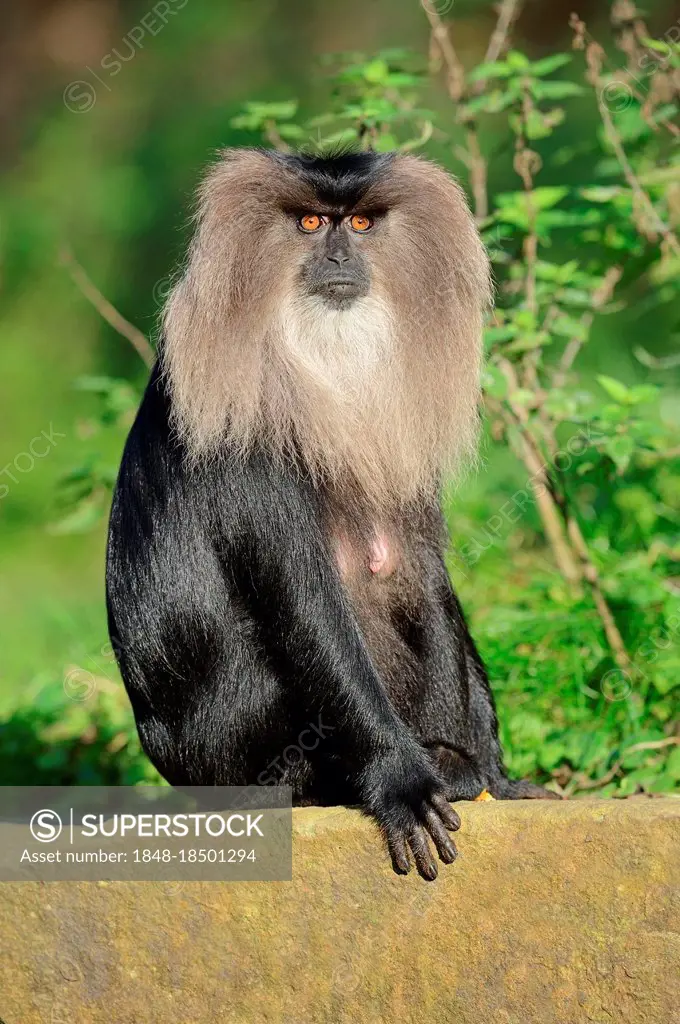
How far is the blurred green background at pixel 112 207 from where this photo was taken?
22.3 feet

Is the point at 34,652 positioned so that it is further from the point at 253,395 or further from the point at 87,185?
the point at 87,185

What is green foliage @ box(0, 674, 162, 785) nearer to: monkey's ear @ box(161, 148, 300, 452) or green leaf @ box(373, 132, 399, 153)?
monkey's ear @ box(161, 148, 300, 452)

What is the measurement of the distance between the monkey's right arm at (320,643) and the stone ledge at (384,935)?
7.2 inches

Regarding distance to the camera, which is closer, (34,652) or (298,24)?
(34,652)

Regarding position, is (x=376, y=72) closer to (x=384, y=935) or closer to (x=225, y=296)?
(x=225, y=296)

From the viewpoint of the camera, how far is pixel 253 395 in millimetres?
3523

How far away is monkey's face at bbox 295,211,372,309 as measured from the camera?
370 centimetres

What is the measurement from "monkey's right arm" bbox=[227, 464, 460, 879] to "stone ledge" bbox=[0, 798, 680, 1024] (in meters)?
0.18

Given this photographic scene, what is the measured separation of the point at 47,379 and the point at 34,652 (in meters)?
3.86

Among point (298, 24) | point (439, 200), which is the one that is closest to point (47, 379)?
point (298, 24)

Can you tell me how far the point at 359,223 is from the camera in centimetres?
382

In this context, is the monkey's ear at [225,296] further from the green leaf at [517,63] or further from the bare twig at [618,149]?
the bare twig at [618,149]

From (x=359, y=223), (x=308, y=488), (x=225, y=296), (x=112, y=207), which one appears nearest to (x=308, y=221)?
(x=359, y=223)

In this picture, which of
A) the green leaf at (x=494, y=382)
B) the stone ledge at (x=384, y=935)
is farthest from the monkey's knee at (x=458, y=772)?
the green leaf at (x=494, y=382)
